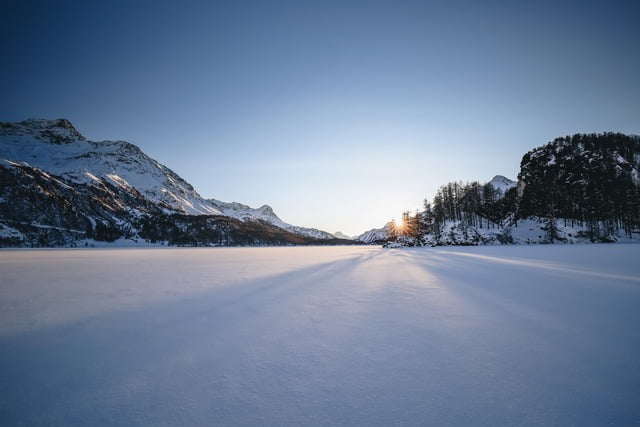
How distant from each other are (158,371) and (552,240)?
74276mm

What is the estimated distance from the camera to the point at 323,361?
3.68 metres

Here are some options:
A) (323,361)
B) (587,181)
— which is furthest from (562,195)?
(323,361)

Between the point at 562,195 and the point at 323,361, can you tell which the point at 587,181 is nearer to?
the point at 562,195

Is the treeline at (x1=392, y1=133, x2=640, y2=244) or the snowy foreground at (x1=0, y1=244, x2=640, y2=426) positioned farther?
the treeline at (x1=392, y1=133, x2=640, y2=244)

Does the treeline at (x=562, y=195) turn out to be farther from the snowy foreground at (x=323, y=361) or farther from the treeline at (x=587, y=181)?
the snowy foreground at (x=323, y=361)

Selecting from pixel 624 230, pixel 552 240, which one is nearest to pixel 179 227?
pixel 552 240

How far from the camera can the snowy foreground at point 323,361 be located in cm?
253

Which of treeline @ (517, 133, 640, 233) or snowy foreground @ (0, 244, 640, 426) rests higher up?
treeline @ (517, 133, 640, 233)

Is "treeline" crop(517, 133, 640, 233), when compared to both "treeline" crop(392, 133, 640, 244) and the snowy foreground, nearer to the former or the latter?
"treeline" crop(392, 133, 640, 244)

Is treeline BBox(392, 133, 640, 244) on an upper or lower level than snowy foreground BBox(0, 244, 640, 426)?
upper

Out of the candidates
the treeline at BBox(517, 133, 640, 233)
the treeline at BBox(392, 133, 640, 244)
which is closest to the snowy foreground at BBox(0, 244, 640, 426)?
the treeline at BBox(392, 133, 640, 244)

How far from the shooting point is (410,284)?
33.4 feet

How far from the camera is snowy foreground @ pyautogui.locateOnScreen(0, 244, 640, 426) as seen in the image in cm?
253

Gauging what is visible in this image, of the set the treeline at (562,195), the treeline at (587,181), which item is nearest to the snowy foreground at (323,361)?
the treeline at (562,195)
